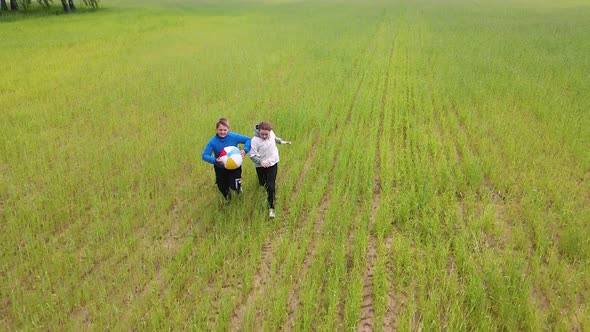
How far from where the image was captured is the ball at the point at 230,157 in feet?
16.6

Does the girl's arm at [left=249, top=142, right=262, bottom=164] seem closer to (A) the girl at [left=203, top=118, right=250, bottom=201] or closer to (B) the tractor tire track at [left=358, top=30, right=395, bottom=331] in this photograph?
(A) the girl at [left=203, top=118, right=250, bottom=201]

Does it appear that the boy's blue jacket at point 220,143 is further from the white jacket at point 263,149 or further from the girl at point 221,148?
the white jacket at point 263,149

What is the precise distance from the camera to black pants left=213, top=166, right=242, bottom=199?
530cm

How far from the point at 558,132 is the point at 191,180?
22.9 ft

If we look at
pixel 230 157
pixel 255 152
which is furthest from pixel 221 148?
pixel 255 152

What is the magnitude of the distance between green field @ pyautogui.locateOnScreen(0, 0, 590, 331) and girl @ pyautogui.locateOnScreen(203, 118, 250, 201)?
32cm

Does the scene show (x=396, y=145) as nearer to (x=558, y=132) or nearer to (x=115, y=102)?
(x=558, y=132)

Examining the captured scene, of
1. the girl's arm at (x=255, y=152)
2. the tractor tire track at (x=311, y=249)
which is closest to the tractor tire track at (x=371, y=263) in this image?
the tractor tire track at (x=311, y=249)

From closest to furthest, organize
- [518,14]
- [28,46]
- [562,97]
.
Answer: [562,97] → [28,46] → [518,14]

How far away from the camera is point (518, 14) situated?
90.3 feet

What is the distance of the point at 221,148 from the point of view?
206 inches

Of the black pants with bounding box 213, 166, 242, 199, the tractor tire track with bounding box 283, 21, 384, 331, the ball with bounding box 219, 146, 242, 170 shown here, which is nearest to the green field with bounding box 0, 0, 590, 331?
the tractor tire track with bounding box 283, 21, 384, 331

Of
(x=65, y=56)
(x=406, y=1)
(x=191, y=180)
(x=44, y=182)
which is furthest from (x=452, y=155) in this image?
(x=406, y=1)

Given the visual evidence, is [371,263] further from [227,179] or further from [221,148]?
[221,148]
